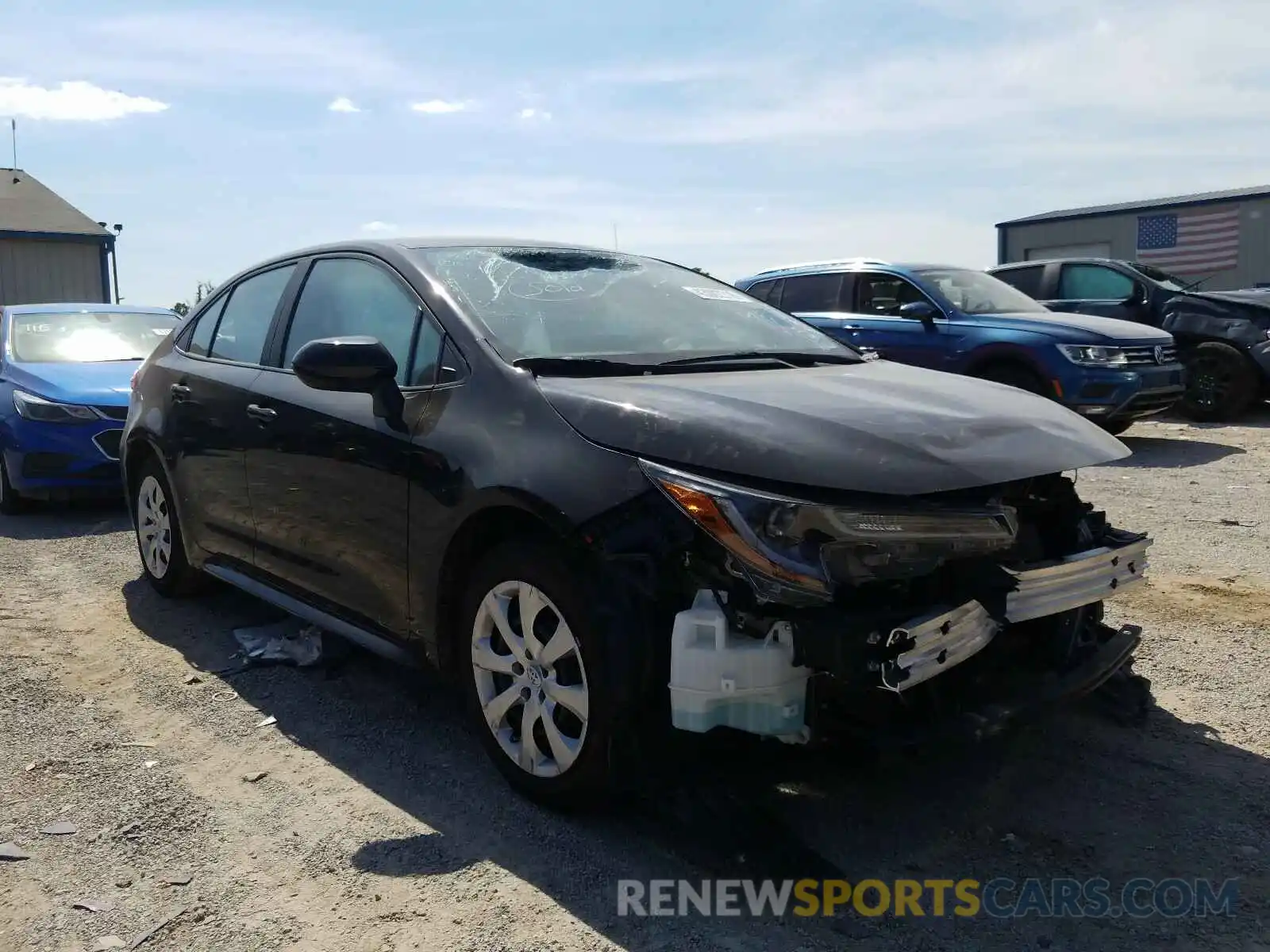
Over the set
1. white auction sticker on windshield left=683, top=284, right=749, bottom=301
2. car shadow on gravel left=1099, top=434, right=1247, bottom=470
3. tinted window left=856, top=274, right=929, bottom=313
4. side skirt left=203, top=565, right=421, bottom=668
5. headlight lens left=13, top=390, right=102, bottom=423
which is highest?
tinted window left=856, top=274, right=929, bottom=313

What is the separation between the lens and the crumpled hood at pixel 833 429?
2727mm

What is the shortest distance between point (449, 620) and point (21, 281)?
91.1 ft

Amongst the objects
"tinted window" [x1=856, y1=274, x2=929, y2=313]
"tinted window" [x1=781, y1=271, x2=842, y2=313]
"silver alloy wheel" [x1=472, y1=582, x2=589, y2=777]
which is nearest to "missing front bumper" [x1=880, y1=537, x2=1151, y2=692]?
"silver alloy wheel" [x1=472, y1=582, x2=589, y2=777]

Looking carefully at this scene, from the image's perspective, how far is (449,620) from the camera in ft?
11.2

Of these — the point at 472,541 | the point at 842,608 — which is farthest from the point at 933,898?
the point at 472,541

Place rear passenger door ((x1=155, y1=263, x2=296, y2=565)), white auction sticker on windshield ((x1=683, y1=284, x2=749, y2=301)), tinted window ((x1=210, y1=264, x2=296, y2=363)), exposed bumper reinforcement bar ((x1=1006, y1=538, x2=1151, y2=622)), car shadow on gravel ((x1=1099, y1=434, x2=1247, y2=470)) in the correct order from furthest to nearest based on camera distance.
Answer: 1. car shadow on gravel ((x1=1099, y1=434, x2=1247, y2=470))
2. tinted window ((x1=210, y1=264, x2=296, y2=363))
3. rear passenger door ((x1=155, y1=263, x2=296, y2=565))
4. white auction sticker on windshield ((x1=683, y1=284, x2=749, y2=301))
5. exposed bumper reinforcement bar ((x1=1006, y1=538, x2=1151, y2=622))

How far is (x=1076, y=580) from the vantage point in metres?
3.02

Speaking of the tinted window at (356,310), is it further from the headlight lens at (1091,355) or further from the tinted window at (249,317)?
the headlight lens at (1091,355)

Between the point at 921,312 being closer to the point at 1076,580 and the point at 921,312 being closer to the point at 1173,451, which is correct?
the point at 1173,451

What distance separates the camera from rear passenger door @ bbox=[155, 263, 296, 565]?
177 inches

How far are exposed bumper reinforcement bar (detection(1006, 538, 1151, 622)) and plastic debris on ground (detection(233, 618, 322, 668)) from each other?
2.84m

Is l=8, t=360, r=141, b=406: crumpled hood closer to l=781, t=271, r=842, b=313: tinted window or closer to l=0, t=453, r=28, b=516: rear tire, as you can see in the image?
l=0, t=453, r=28, b=516: rear tire

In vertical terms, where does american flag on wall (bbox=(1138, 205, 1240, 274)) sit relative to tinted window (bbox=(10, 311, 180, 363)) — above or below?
above

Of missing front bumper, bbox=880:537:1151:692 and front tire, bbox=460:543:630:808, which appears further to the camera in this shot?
front tire, bbox=460:543:630:808
